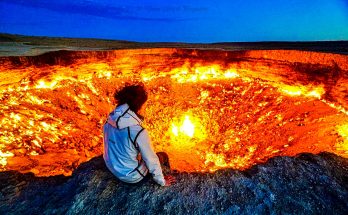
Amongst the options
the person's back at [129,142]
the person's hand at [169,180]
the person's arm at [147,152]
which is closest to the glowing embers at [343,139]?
the person's hand at [169,180]

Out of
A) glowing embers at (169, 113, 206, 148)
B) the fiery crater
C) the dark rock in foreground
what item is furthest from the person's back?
glowing embers at (169, 113, 206, 148)

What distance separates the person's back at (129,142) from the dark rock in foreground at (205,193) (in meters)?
0.26

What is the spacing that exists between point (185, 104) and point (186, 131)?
0.87 meters

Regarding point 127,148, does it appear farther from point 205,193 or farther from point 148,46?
point 148,46

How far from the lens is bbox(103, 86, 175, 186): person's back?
2.73 m

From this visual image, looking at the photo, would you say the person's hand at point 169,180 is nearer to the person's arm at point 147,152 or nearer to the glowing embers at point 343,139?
the person's arm at point 147,152

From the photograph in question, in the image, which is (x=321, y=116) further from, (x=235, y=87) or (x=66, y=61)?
(x=66, y=61)

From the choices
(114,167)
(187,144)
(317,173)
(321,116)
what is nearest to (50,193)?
(114,167)

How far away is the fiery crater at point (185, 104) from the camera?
5895mm

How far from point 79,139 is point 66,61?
83.2 inches

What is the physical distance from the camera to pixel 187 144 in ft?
26.9

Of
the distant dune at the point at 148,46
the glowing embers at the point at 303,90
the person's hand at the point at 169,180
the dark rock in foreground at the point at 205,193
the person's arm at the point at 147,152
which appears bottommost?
the dark rock in foreground at the point at 205,193

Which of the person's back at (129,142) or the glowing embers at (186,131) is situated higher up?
the person's back at (129,142)

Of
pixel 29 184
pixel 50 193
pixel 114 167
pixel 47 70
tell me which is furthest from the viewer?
pixel 47 70
